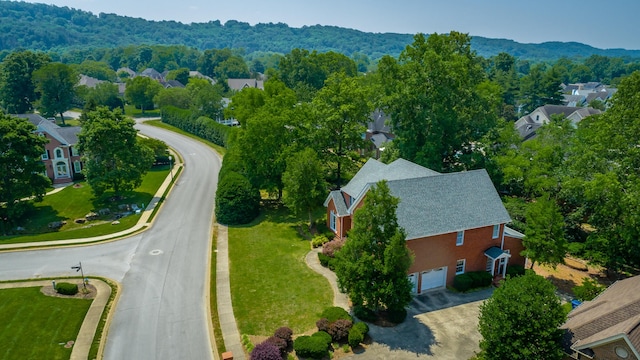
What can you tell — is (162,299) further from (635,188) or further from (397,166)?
(635,188)

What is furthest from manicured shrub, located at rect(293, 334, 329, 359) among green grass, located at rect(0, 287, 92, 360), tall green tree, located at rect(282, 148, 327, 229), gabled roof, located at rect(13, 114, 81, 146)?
gabled roof, located at rect(13, 114, 81, 146)

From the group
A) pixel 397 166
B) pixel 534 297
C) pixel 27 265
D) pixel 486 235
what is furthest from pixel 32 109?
pixel 534 297

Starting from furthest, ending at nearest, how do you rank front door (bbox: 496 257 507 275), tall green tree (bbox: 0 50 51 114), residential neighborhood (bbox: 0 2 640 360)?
tall green tree (bbox: 0 50 51 114)
front door (bbox: 496 257 507 275)
residential neighborhood (bbox: 0 2 640 360)

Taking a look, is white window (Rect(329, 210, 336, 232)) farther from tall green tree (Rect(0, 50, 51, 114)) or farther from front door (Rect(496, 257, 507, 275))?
tall green tree (Rect(0, 50, 51, 114))

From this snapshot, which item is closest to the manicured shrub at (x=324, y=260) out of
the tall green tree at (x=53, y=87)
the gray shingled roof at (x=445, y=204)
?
the gray shingled roof at (x=445, y=204)

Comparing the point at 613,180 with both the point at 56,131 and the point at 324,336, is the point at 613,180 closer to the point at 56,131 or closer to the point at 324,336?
the point at 324,336

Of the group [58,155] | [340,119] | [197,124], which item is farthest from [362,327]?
[197,124]

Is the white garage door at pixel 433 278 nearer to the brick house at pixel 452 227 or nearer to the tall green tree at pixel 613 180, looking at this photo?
the brick house at pixel 452 227
